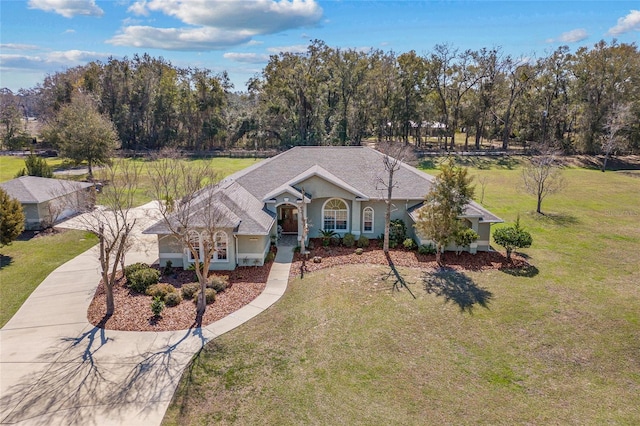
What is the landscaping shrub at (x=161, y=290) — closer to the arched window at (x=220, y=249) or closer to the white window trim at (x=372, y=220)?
the arched window at (x=220, y=249)

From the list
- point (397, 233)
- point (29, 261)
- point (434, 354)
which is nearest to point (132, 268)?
point (29, 261)

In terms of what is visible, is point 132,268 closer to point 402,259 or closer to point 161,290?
point 161,290

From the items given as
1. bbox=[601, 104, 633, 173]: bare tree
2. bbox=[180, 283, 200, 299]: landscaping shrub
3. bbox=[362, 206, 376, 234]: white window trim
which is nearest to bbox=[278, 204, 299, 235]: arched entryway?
bbox=[362, 206, 376, 234]: white window trim

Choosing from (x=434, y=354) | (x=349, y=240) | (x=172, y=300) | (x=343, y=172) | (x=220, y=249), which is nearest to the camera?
(x=434, y=354)

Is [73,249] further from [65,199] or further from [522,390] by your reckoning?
[522,390]

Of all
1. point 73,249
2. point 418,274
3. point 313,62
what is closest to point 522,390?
point 418,274

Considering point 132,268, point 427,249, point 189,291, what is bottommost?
point 189,291

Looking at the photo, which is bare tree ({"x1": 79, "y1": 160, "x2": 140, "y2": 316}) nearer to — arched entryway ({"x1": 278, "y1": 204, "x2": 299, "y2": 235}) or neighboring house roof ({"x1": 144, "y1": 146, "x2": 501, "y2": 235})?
neighboring house roof ({"x1": 144, "y1": 146, "x2": 501, "y2": 235})

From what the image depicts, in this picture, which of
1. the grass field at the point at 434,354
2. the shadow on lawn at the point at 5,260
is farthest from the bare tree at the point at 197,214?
the shadow on lawn at the point at 5,260
